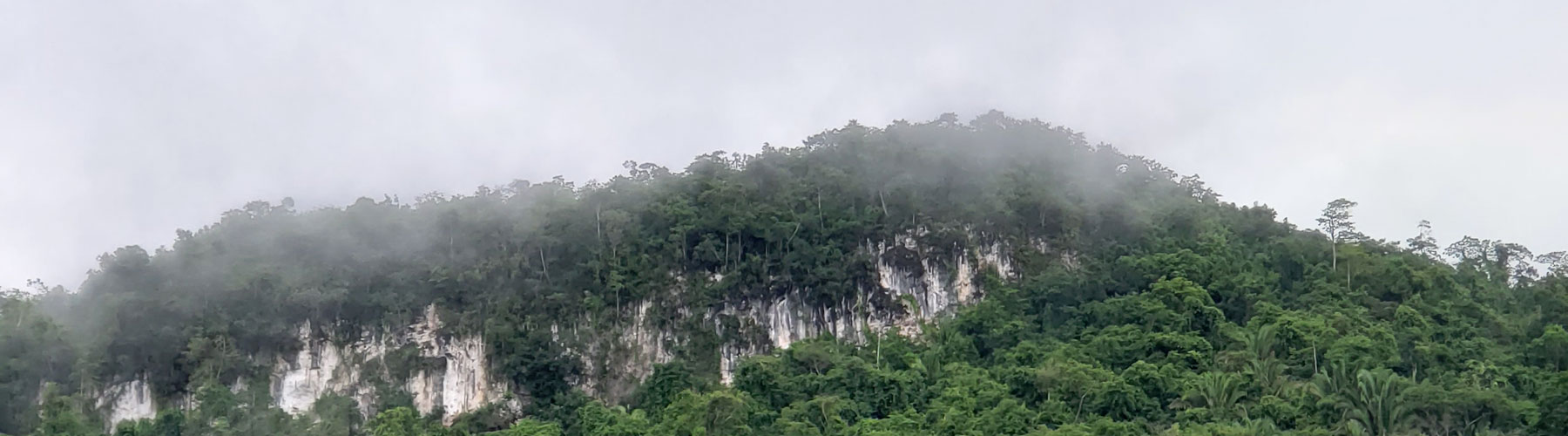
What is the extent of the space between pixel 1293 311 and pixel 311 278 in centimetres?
2392

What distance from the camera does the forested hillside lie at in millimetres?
31781

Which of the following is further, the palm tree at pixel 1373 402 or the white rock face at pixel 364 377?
the white rock face at pixel 364 377

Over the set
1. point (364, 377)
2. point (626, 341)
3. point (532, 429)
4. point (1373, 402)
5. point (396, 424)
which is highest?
point (626, 341)

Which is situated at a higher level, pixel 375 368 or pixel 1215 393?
pixel 375 368

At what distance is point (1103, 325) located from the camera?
116 feet

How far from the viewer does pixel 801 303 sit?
3766 cm

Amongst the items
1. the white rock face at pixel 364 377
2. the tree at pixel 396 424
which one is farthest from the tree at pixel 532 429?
the white rock face at pixel 364 377

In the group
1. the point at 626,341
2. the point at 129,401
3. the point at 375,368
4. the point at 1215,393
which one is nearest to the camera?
the point at 1215,393

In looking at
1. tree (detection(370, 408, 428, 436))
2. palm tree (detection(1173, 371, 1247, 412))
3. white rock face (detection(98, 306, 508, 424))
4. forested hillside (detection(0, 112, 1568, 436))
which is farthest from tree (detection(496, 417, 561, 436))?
palm tree (detection(1173, 371, 1247, 412))

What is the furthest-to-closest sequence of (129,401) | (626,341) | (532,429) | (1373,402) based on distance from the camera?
(626,341) < (129,401) < (532,429) < (1373,402)

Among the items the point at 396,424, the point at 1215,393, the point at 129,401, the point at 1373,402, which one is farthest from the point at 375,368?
the point at 1373,402

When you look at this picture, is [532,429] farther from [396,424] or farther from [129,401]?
[129,401]

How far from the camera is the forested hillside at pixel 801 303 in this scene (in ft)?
104

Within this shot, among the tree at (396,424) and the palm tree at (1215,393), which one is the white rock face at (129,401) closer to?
the tree at (396,424)
